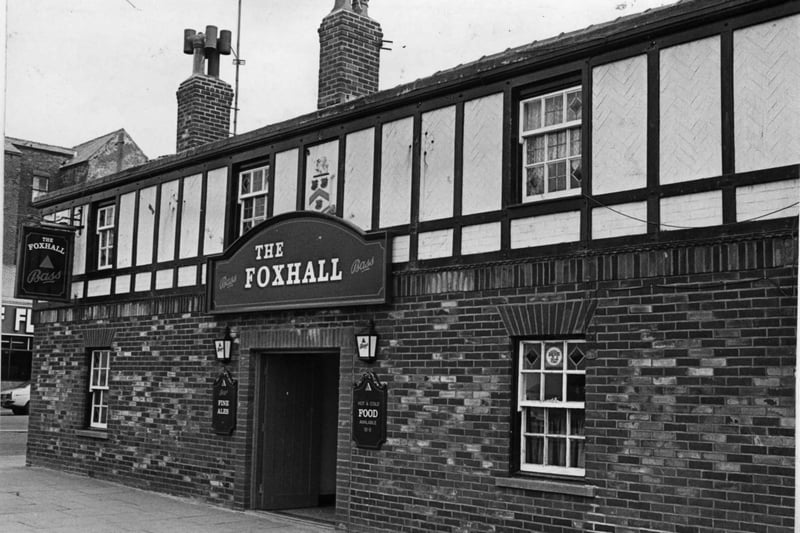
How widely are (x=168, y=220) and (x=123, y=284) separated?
163 cm

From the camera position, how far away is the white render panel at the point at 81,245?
16.8 metres

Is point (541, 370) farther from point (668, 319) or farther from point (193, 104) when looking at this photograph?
point (193, 104)

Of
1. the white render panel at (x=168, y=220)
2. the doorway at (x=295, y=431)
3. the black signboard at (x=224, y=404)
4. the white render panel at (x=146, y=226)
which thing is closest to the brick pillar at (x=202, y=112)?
the white render panel at (x=146, y=226)

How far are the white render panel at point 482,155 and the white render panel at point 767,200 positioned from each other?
2.65 metres

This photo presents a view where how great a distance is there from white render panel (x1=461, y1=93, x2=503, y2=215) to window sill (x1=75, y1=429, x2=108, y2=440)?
28.2ft

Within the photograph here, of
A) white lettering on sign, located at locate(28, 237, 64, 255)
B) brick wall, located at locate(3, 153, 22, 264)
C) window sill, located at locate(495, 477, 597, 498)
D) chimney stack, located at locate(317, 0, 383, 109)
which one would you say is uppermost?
brick wall, located at locate(3, 153, 22, 264)

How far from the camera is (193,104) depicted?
16.9 m

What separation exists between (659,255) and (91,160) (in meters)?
38.4

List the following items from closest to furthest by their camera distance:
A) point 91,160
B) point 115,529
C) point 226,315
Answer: point 115,529 < point 226,315 < point 91,160

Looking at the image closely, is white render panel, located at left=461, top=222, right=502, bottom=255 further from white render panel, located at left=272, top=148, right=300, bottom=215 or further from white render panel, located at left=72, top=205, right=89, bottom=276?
white render panel, located at left=72, top=205, right=89, bottom=276

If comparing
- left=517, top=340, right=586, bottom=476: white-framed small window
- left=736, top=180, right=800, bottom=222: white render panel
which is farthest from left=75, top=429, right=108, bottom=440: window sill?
left=736, top=180, right=800, bottom=222: white render panel

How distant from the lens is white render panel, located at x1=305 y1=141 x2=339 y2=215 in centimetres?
1190

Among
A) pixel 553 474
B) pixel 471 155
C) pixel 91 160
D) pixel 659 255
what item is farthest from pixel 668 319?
pixel 91 160

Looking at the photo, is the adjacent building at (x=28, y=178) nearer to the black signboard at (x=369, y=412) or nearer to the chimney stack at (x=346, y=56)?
the chimney stack at (x=346, y=56)
